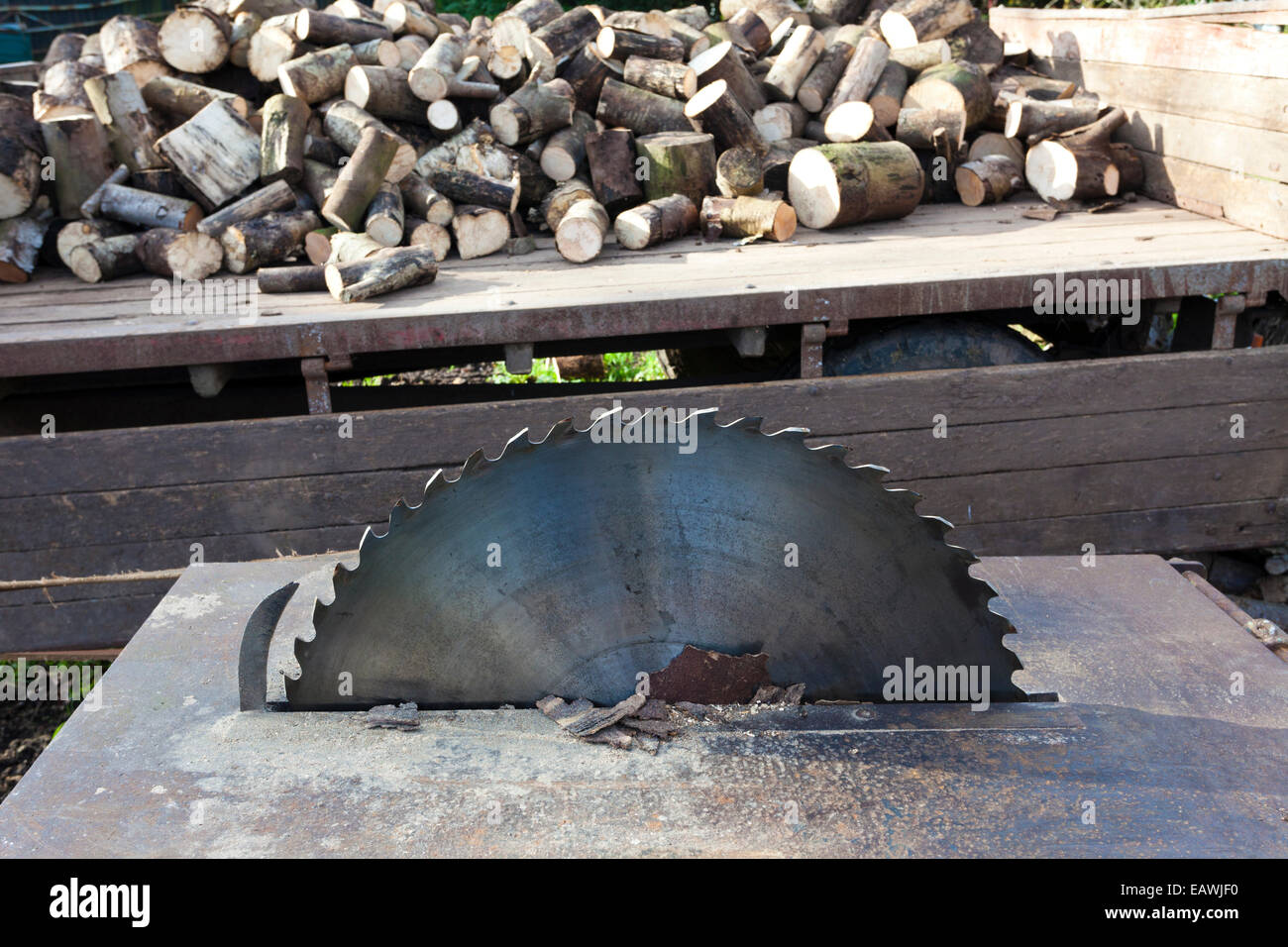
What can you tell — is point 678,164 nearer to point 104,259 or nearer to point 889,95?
point 889,95

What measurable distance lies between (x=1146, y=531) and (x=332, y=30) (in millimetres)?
4138

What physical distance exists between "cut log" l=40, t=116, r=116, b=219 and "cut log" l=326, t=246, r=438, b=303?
1.42 m

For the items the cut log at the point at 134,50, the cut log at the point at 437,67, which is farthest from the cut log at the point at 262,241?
the cut log at the point at 134,50

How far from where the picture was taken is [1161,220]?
4703 mm

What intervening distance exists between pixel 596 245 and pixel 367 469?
1352 mm

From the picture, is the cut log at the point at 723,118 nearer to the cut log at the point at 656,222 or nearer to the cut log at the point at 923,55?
the cut log at the point at 656,222

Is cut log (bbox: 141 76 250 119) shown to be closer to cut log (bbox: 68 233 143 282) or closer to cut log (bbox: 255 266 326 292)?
cut log (bbox: 68 233 143 282)

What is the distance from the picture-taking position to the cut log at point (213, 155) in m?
4.64

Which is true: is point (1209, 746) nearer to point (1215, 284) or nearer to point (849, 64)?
point (1215, 284)

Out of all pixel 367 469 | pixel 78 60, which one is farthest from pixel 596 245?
pixel 78 60

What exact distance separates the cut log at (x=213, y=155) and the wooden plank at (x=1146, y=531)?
3.27m

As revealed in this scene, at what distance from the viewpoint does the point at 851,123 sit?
5.17 metres

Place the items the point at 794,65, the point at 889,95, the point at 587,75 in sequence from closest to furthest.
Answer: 1. the point at 587,75
2. the point at 889,95
3. the point at 794,65

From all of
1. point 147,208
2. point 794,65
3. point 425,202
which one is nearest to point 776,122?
point 794,65
